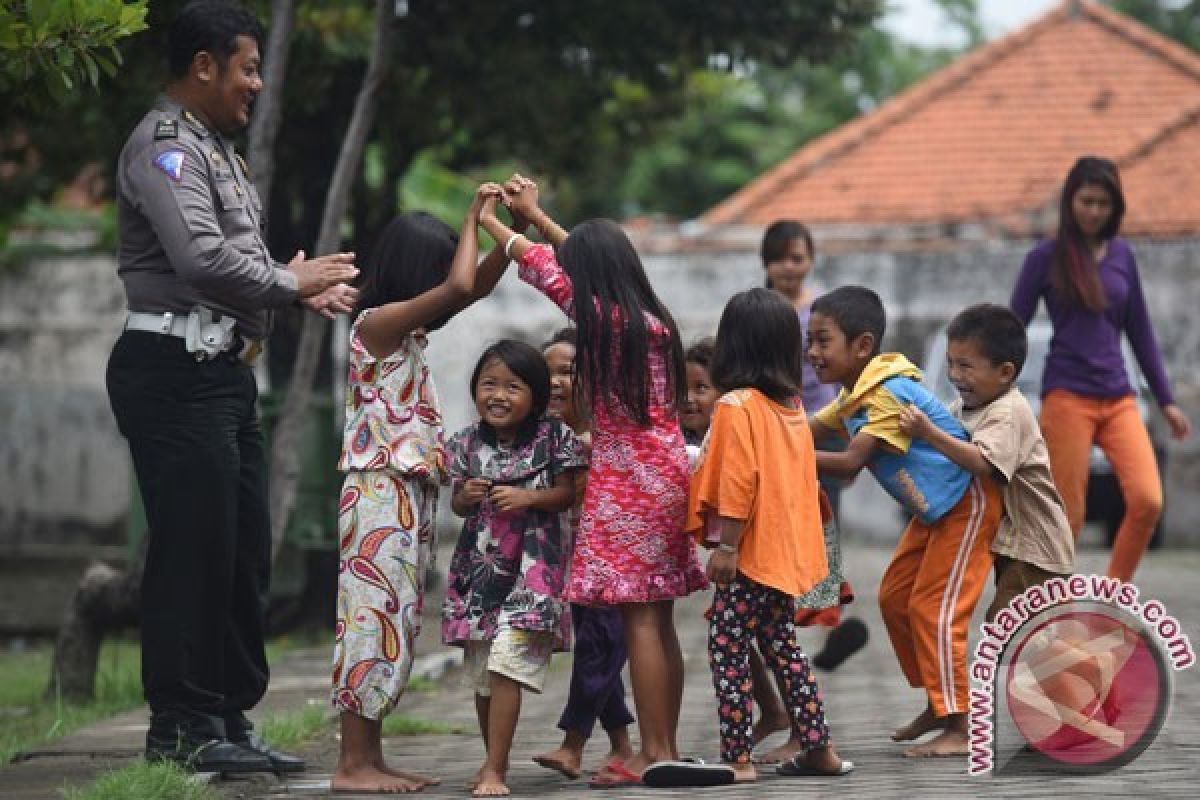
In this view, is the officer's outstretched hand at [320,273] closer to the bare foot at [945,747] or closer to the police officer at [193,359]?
the police officer at [193,359]

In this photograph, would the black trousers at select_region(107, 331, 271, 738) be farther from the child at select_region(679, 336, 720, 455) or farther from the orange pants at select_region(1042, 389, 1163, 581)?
the orange pants at select_region(1042, 389, 1163, 581)

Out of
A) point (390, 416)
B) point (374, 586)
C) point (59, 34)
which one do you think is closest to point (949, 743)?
point (374, 586)

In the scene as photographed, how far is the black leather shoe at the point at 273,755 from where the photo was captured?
664 centimetres

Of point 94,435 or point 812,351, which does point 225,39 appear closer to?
point 812,351

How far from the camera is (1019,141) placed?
23.6m

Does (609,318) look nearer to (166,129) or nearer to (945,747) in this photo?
(166,129)

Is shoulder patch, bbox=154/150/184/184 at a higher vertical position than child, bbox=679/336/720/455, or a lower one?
higher

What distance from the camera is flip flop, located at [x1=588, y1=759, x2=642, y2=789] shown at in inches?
249

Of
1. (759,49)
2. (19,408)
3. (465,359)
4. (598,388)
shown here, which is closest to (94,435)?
(19,408)

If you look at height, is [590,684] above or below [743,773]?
above

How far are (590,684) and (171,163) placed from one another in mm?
1980

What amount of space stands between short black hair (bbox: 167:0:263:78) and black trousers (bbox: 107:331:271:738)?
0.83m

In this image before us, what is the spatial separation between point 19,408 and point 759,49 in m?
9.76

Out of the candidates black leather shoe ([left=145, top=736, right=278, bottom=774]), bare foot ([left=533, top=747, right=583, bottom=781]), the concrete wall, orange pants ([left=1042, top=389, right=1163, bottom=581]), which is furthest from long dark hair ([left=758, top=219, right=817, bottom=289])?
the concrete wall
